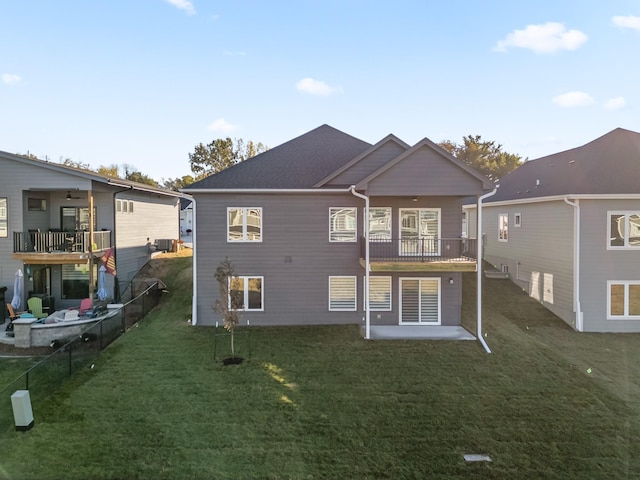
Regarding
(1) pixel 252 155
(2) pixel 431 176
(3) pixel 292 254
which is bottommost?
(3) pixel 292 254

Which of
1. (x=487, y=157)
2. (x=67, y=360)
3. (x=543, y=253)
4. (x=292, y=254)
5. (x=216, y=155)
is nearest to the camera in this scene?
(x=67, y=360)

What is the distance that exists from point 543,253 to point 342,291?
9.72m

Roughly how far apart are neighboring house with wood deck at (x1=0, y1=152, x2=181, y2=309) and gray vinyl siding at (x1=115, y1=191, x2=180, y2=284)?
0.05 metres

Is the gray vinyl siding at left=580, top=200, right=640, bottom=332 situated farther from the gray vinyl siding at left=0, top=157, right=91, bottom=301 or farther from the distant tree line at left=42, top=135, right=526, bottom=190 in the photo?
the distant tree line at left=42, top=135, right=526, bottom=190

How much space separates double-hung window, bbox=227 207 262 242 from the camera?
14.3m

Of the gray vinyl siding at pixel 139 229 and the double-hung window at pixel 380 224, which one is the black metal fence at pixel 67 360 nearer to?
the gray vinyl siding at pixel 139 229

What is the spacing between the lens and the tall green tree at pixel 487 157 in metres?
46.9

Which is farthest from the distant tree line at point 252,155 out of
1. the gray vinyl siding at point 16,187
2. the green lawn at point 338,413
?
the green lawn at point 338,413

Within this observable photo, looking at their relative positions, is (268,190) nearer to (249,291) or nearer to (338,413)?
Result: (249,291)

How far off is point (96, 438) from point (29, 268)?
39.4ft

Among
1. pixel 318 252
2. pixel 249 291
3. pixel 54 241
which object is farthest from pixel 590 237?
pixel 54 241

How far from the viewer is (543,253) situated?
1664 cm

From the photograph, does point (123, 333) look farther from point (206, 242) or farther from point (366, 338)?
point (366, 338)

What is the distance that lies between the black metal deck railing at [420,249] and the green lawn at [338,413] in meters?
3.13
